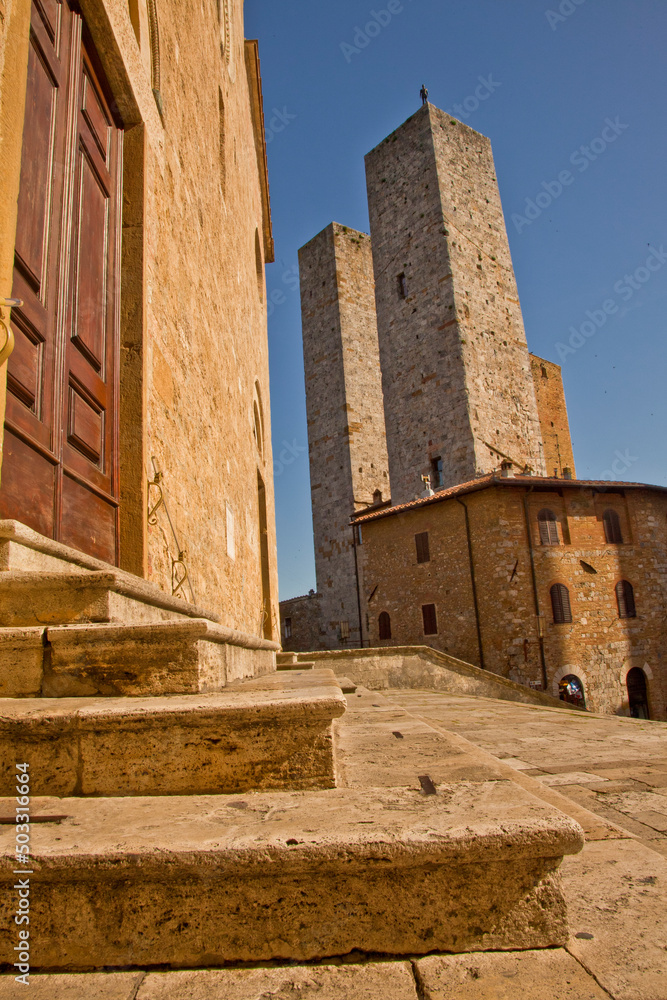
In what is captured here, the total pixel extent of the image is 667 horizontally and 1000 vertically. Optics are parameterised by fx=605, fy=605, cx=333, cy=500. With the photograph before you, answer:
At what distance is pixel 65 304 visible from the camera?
9.56ft

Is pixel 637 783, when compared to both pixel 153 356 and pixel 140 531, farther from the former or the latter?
pixel 153 356

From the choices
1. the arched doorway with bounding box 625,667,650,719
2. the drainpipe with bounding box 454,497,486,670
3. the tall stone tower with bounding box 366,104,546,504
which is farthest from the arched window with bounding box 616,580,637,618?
the tall stone tower with bounding box 366,104,546,504

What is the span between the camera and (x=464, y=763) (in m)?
1.69

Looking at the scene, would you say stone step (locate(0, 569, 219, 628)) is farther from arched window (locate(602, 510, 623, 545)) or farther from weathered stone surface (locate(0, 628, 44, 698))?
arched window (locate(602, 510, 623, 545))

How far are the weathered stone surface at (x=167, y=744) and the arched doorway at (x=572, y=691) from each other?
1553 centimetres

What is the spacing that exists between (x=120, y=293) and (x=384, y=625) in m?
16.0

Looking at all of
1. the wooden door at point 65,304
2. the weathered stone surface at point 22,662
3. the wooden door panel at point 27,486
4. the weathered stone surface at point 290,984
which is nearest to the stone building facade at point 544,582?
the wooden door at point 65,304

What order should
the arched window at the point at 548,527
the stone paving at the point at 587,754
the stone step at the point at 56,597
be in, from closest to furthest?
the stone step at the point at 56,597 < the stone paving at the point at 587,754 < the arched window at the point at 548,527

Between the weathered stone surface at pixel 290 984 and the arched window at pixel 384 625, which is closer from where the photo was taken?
the weathered stone surface at pixel 290 984

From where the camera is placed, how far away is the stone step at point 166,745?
4.41 ft

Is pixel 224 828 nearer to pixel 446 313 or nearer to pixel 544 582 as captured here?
pixel 544 582

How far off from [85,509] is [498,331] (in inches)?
740

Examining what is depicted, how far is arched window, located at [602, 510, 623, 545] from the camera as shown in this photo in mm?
17156

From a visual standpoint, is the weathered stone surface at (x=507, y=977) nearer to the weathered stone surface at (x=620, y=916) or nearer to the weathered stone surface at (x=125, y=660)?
the weathered stone surface at (x=620, y=916)
